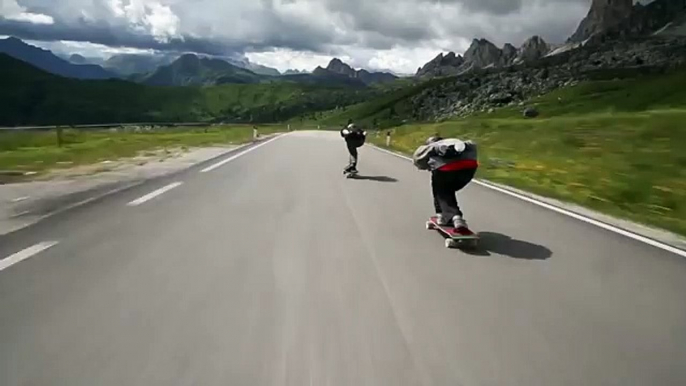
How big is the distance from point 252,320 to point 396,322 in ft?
3.89

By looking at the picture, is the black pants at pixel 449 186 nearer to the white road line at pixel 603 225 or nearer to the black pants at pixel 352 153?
the white road line at pixel 603 225

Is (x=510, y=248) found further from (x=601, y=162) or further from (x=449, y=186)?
(x=601, y=162)

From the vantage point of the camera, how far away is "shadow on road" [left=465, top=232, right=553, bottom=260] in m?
8.85

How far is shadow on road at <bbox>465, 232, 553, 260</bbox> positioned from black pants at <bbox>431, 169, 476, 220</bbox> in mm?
613

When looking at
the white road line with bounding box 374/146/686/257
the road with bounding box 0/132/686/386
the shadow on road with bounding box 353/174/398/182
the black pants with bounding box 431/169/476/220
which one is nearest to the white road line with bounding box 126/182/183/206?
the road with bounding box 0/132/686/386

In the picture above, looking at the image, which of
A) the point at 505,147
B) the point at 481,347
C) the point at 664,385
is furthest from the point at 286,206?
the point at 505,147

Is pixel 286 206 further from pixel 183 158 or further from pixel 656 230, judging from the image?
pixel 183 158

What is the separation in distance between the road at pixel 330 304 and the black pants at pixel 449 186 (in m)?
0.48

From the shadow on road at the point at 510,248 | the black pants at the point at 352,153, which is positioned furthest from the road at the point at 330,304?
the black pants at the point at 352,153

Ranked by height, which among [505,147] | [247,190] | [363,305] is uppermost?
[363,305]

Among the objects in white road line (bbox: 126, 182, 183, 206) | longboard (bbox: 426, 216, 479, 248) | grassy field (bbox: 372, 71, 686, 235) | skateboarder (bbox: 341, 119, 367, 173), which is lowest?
grassy field (bbox: 372, 71, 686, 235)

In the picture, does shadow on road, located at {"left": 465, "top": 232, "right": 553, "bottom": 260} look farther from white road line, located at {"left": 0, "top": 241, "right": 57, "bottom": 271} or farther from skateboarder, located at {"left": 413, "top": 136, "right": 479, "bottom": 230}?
white road line, located at {"left": 0, "top": 241, "right": 57, "bottom": 271}

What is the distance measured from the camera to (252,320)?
5773 millimetres

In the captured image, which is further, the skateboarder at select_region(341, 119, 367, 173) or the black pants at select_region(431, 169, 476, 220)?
the skateboarder at select_region(341, 119, 367, 173)
